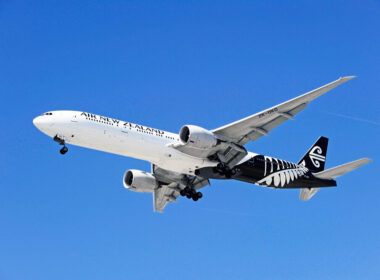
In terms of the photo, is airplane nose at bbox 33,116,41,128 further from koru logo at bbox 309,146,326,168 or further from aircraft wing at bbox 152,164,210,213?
koru logo at bbox 309,146,326,168

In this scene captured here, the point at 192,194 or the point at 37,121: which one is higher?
the point at 37,121

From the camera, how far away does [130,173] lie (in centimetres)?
4516

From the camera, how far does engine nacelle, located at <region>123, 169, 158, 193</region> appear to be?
44.6m

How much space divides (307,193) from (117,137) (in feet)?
55.2

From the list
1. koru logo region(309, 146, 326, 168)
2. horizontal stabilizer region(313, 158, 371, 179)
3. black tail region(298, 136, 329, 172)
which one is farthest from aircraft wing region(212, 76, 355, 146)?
koru logo region(309, 146, 326, 168)

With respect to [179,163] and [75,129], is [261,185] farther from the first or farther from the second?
[75,129]

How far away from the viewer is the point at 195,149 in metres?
38.7

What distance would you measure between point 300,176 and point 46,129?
19235 millimetres

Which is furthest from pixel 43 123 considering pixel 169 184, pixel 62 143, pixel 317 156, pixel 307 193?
pixel 317 156

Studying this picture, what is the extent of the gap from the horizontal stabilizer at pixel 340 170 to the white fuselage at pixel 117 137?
888cm

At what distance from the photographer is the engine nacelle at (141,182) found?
146 feet

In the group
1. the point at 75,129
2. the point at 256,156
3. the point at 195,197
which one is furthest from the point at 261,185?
the point at 75,129

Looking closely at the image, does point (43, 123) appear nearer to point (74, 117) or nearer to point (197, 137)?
point (74, 117)

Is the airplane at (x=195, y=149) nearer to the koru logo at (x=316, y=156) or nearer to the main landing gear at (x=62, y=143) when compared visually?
the main landing gear at (x=62, y=143)
